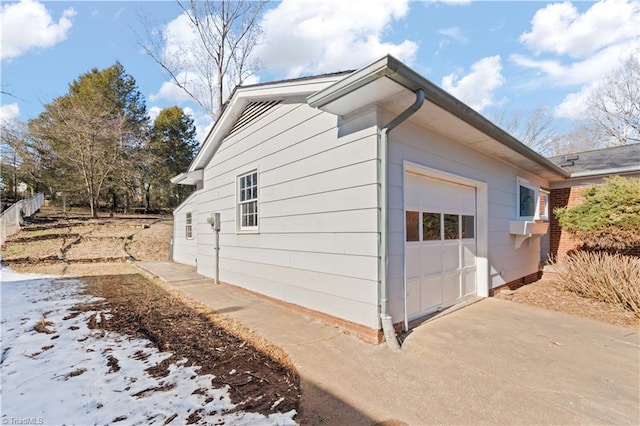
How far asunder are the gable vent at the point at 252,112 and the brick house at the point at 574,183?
8.43 meters

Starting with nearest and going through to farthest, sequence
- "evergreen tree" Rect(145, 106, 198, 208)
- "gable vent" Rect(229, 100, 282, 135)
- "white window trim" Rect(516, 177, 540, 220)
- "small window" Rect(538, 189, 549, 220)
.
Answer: "gable vent" Rect(229, 100, 282, 135) → "white window trim" Rect(516, 177, 540, 220) → "small window" Rect(538, 189, 549, 220) → "evergreen tree" Rect(145, 106, 198, 208)

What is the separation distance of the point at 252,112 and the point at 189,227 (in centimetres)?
649

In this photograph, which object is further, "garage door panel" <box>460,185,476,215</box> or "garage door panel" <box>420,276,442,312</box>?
"garage door panel" <box>460,185,476,215</box>

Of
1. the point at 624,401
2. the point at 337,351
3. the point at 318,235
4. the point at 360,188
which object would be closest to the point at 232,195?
the point at 318,235

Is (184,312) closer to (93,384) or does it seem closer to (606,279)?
(93,384)

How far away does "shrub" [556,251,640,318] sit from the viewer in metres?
5.00

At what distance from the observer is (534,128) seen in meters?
22.8

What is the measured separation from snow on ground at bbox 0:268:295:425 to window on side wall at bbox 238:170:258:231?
3.11m

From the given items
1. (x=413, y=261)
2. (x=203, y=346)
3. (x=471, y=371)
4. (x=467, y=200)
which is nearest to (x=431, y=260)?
(x=413, y=261)

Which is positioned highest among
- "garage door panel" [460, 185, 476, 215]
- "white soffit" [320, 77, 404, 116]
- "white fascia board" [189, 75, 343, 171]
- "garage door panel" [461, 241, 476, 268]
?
"white fascia board" [189, 75, 343, 171]

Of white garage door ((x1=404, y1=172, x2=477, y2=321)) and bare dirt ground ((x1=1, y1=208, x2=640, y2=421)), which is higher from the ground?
white garage door ((x1=404, y1=172, x2=477, y2=321))

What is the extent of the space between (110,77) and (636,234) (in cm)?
2767

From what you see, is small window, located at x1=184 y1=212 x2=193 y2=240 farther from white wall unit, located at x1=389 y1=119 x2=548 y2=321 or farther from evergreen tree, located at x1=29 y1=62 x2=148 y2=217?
evergreen tree, located at x1=29 y1=62 x2=148 y2=217

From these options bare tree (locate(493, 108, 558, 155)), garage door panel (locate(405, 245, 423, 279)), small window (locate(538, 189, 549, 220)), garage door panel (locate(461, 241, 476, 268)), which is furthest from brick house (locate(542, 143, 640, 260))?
bare tree (locate(493, 108, 558, 155))
